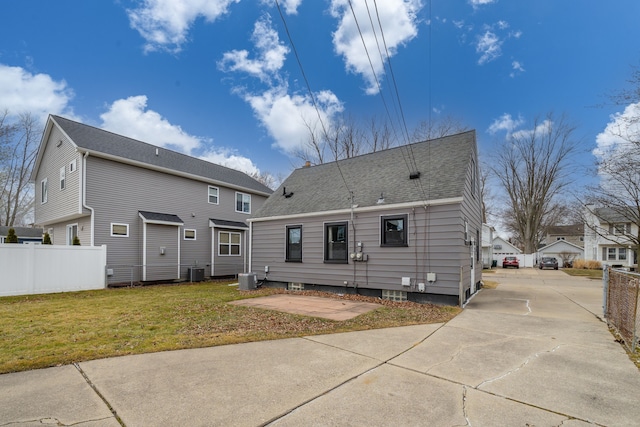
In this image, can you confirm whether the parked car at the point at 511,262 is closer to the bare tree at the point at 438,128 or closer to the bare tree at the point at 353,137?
the bare tree at the point at 438,128

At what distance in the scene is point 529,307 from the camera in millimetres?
8727

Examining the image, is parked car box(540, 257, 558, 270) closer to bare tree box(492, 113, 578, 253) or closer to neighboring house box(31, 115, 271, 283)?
bare tree box(492, 113, 578, 253)

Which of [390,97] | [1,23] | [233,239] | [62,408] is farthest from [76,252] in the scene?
[390,97]

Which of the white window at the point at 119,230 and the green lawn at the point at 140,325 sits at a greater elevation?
the white window at the point at 119,230

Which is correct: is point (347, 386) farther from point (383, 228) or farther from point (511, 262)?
point (511, 262)

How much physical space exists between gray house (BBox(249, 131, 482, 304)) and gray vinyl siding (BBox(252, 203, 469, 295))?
28 millimetres

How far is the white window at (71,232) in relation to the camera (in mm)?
14959

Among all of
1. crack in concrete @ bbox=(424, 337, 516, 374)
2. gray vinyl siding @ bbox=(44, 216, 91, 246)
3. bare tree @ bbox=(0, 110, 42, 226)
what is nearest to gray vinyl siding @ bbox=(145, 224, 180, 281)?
gray vinyl siding @ bbox=(44, 216, 91, 246)

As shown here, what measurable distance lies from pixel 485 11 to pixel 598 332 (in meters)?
9.91

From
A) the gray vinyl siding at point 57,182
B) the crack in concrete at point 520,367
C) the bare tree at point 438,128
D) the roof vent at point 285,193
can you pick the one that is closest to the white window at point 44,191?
the gray vinyl siding at point 57,182

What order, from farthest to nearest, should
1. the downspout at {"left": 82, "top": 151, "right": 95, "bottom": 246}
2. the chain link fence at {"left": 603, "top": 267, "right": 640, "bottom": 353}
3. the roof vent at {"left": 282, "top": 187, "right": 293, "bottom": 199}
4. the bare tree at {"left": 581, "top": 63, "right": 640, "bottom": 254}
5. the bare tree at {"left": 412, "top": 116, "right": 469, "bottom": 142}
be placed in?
1. the bare tree at {"left": 412, "top": 116, "right": 469, "bottom": 142}
2. the roof vent at {"left": 282, "top": 187, "right": 293, "bottom": 199}
3. the downspout at {"left": 82, "top": 151, "right": 95, "bottom": 246}
4. the bare tree at {"left": 581, "top": 63, "right": 640, "bottom": 254}
5. the chain link fence at {"left": 603, "top": 267, "right": 640, "bottom": 353}

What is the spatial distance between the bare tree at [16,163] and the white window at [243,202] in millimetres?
18454

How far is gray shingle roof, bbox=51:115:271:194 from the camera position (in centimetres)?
1411

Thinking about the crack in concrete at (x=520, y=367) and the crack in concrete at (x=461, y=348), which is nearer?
the crack in concrete at (x=520, y=367)
